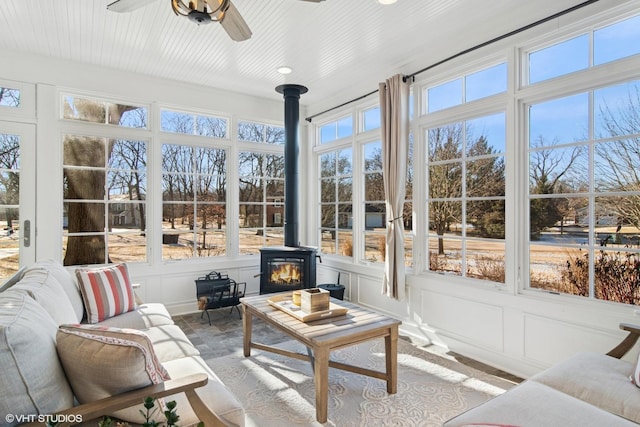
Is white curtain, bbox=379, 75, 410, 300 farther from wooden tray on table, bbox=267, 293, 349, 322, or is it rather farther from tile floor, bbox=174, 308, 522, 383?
wooden tray on table, bbox=267, 293, 349, 322

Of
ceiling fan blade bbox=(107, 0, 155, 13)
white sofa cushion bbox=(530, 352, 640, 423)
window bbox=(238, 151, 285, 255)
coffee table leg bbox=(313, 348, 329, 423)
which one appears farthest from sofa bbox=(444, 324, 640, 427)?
window bbox=(238, 151, 285, 255)

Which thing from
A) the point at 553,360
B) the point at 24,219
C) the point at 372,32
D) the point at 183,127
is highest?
the point at 372,32

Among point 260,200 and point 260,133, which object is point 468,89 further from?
point 260,200

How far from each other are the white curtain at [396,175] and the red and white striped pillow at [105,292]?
8.14ft

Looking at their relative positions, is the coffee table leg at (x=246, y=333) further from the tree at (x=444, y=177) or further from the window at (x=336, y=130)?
the window at (x=336, y=130)

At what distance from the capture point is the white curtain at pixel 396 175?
12.3 feet

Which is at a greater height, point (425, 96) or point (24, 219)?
point (425, 96)

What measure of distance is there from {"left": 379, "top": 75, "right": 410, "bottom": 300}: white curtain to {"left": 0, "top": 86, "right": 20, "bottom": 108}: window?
3.90 meters

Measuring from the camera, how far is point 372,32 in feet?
10.6

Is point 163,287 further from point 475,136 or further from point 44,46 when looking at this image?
point 475,136

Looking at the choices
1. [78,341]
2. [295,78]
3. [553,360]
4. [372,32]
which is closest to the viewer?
[78,341]

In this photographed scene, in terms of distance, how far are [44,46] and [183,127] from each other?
158 cm

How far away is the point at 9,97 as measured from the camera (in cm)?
367

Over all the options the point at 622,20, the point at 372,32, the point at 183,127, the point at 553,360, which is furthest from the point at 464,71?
the point at 183,127
